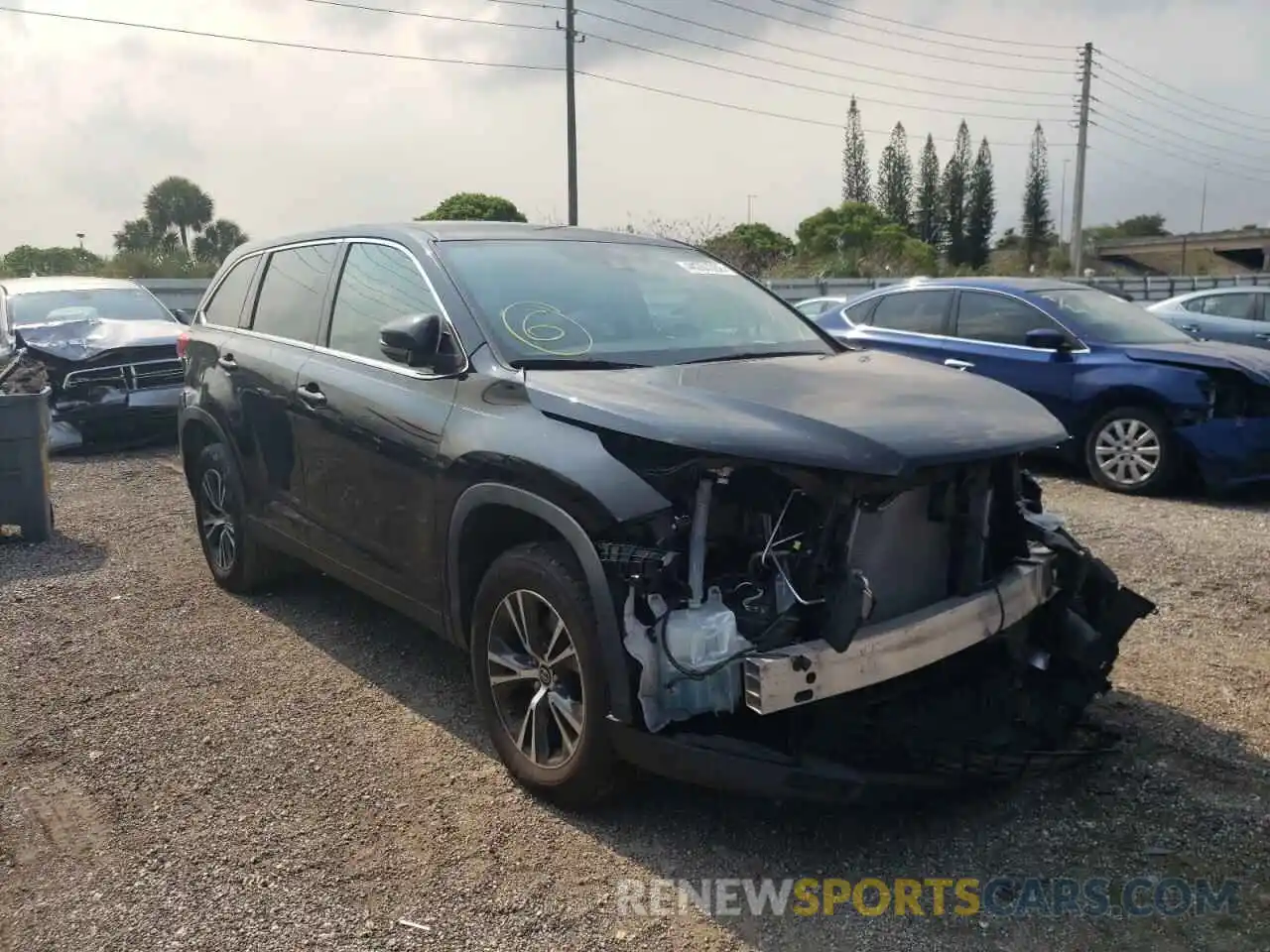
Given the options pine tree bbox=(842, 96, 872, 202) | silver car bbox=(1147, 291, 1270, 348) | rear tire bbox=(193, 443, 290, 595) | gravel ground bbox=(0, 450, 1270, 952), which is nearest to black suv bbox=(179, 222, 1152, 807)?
gravel ground bbox=(0, 450, 1270, 952)

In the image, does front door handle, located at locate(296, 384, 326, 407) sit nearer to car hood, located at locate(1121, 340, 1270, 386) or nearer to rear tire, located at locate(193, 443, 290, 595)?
rear tire, located at locate(193, 443, 290, 595)

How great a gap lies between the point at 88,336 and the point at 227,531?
20.7 ft

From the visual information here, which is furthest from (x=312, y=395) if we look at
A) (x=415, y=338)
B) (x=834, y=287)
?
(x=834, y=287)

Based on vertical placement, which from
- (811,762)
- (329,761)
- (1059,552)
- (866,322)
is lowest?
(329,761)

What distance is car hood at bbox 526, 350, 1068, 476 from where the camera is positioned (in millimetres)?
2959

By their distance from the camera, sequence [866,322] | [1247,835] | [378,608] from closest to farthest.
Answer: [1247,835]
[378,608]
[866,322]

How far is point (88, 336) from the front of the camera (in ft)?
35.4

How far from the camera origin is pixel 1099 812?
341 cm

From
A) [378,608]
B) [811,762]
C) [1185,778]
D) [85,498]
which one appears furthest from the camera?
[85,498]

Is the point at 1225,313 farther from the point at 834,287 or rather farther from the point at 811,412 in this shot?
the point at 834,287

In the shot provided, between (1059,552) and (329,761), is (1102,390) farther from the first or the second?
(329,761)

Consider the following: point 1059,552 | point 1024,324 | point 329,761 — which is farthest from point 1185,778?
point 1024,324

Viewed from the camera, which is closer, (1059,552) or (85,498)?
(1059,552)

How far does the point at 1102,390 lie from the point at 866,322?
2.19m
